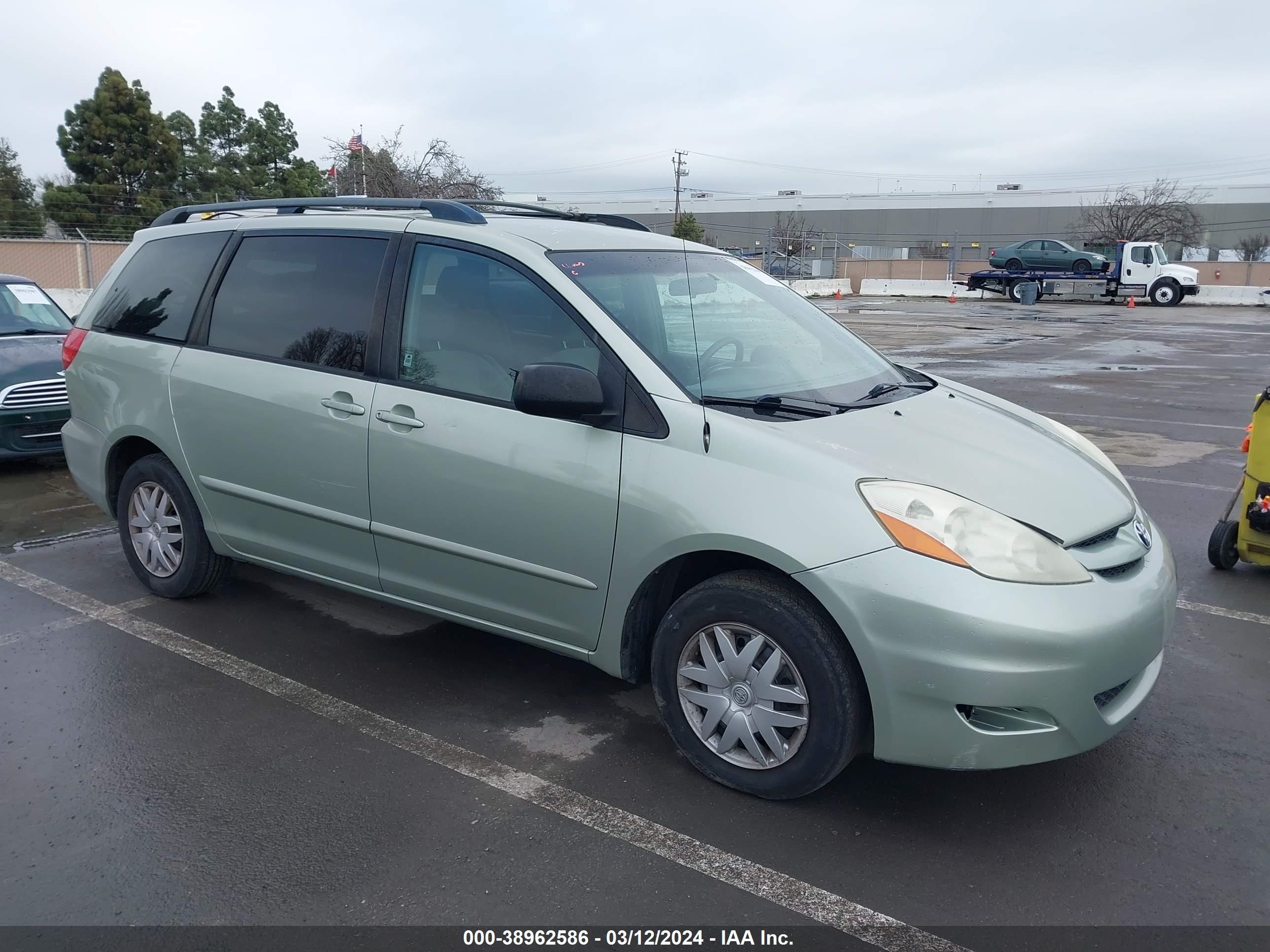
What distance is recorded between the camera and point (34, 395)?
25.4ft

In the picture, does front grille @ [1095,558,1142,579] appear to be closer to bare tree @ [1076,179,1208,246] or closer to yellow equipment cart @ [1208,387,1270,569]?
yellow equipment cart @ [1208,387,1270,569]

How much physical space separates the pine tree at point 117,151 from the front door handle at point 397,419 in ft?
115

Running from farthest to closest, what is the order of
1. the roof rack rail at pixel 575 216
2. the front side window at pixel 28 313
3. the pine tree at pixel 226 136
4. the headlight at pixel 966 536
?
the pine tree at pixel 226 136 < the front side window at pixel 28 313 < the roof rack rail at pixel 575 216 < the headlight at pixel 966 536

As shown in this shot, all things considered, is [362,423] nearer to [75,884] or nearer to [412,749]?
[412,749]

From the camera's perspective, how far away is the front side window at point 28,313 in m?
8.61

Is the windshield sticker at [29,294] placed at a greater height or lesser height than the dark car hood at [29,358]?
greater

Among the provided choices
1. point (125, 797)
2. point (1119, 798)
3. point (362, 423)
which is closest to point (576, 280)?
point (362, 423)

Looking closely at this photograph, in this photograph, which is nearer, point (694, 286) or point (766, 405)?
point (766, 405)

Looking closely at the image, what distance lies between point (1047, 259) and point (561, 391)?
1601 inches

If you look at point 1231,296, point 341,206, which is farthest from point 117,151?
point 1231,296

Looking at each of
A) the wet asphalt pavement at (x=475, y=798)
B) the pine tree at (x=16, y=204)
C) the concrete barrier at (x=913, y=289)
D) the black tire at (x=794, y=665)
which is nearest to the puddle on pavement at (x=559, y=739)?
the wet asphalt pavement at (x=475, y=798)

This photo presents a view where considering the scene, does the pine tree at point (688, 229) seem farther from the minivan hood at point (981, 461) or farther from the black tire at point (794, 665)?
the black tire at point (794, 665)

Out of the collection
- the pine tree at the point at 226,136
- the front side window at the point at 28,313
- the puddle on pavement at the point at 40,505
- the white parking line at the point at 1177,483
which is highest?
the pine tree at the point at 226,136

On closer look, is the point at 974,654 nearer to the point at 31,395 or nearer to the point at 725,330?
the point at 725,330
